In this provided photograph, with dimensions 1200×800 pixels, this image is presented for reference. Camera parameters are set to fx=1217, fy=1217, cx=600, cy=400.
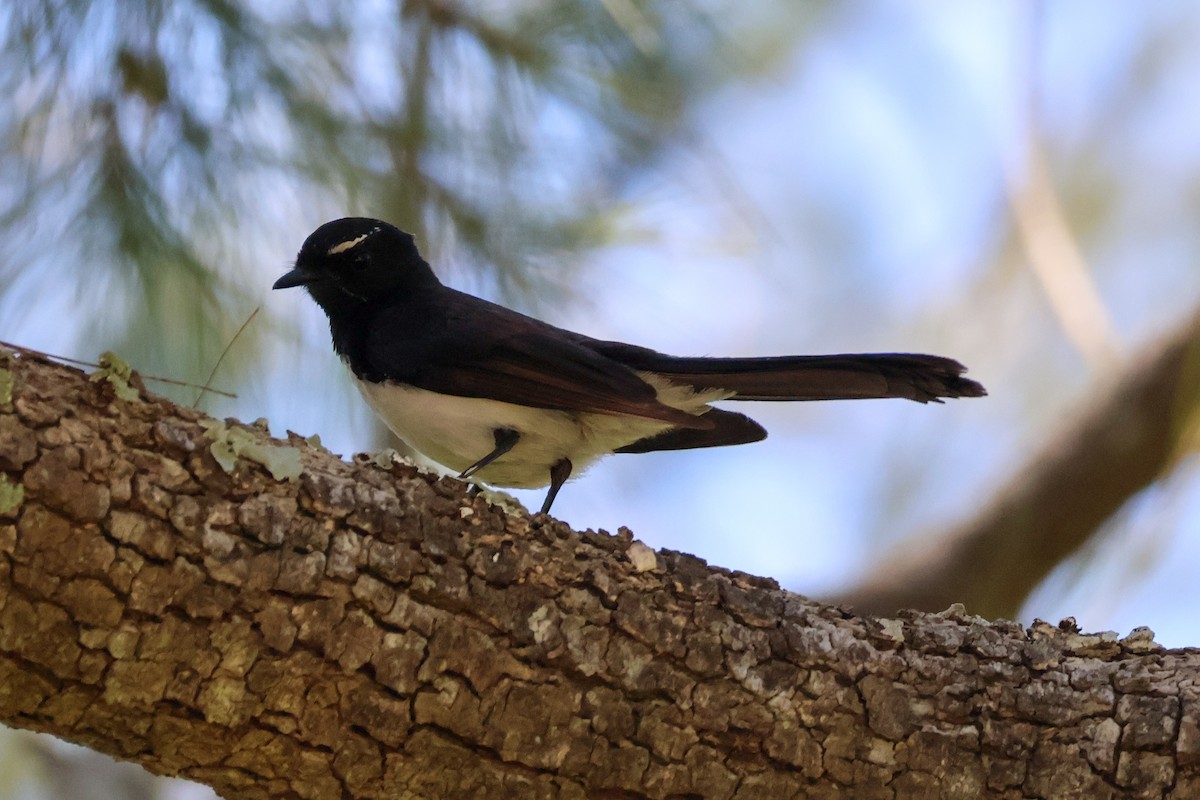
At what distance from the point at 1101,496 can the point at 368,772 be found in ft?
9.91

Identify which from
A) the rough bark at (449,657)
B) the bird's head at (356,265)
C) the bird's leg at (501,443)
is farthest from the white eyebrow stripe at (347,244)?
the rough bark at (449,657)

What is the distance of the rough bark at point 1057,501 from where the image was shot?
4.24 metres

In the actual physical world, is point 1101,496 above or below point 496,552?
above

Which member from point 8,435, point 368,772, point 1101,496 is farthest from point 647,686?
point 1101,496

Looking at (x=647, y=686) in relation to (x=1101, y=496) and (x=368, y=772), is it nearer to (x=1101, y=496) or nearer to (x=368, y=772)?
(x=368, y=772)

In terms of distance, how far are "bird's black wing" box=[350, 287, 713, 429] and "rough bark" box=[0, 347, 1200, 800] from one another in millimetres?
583

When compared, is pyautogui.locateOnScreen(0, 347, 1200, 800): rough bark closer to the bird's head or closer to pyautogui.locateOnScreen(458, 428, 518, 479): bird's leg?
pyautogui.locateOnScreen(458, 428, 518, 479): bird's leg

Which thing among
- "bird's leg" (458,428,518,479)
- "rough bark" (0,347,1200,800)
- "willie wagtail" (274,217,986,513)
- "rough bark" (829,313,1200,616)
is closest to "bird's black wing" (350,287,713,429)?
→ "willie wagtail" (274,217,986,513)

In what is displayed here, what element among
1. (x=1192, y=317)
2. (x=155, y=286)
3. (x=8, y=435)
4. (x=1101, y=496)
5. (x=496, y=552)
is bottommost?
(x=8, y=435)

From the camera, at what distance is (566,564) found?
2492mm

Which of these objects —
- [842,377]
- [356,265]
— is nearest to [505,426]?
[356,265]

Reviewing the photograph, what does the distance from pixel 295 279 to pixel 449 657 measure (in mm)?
1495

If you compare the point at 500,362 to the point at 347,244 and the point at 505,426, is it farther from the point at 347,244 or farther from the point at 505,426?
the point at 347,244

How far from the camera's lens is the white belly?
10.7 feet
